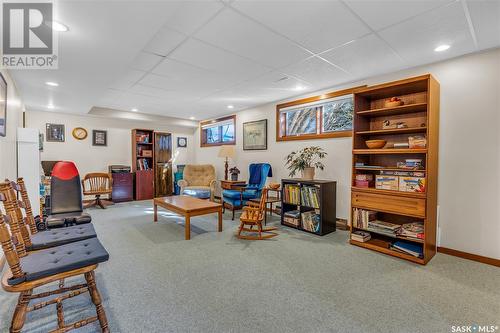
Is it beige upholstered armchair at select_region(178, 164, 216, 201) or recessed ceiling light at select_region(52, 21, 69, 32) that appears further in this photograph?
beige upholstered armchair at select_region(178, 164, 216, 201)

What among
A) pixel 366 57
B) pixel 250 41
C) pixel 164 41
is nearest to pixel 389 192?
pixel 366 57

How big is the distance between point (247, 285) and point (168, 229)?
2127mm

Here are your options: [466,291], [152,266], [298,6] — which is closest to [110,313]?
[152,266]

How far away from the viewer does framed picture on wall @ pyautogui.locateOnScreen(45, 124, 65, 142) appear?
552cm

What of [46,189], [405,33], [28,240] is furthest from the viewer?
[46,189]

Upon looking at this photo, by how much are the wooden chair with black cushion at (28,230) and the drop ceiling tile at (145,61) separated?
1871 millimetres

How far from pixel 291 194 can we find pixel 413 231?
181 cm

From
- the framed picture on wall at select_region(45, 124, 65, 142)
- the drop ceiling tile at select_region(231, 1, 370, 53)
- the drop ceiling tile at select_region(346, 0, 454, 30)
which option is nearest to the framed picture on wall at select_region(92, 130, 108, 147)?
the framed picture on wall at select_region(45, 124, 65, 142)

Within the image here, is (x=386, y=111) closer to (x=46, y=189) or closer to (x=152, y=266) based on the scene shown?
(x=152, y=266)

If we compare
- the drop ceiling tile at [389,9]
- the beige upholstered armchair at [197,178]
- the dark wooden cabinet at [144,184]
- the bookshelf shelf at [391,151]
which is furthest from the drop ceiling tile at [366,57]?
the dark wooden cabinet at [144,184]

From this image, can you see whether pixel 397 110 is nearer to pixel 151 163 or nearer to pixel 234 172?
pixel 234 172

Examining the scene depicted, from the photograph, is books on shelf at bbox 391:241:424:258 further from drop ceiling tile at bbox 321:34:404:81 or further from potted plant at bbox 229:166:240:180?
potted plant at bbox 229:166:240:180

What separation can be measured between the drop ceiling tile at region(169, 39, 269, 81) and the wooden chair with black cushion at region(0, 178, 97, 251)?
2063mm

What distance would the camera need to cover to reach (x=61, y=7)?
→ 1745 millimetres
